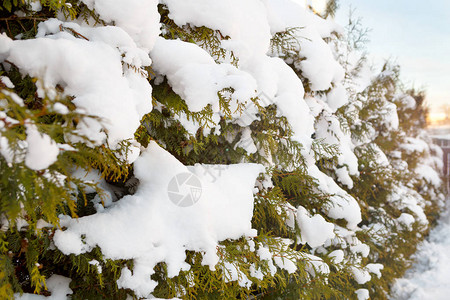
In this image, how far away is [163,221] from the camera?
5.21ft

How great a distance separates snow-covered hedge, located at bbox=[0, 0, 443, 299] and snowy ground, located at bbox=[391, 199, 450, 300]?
3.45 meters

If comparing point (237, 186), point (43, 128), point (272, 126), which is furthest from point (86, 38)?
point (272, 126)

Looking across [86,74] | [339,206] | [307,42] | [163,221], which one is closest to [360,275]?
[339,206]

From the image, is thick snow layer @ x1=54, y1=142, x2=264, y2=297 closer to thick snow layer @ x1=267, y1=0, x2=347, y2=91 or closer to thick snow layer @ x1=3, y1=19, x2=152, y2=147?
thick snow layer @ x1=3, y1=19, x2=152, y2=147

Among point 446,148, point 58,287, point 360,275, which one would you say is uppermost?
point 58,287

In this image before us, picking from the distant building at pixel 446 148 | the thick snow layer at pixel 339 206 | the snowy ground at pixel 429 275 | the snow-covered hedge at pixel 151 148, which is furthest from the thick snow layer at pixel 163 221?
the distant building at pixel 446 148

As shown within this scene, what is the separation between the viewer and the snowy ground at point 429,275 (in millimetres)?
5125

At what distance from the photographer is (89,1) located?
4.93ft

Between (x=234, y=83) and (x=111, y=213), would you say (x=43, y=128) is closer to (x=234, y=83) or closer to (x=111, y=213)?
(x=111, y=213)

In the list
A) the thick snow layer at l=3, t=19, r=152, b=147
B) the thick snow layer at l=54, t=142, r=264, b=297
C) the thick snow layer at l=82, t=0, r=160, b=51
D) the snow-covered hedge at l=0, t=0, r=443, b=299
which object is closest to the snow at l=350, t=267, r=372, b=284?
the snow-covered hedge at l=0, t=0, r=443, b=299

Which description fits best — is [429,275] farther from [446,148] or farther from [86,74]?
[446,148]

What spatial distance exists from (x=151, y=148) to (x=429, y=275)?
21.7 feet

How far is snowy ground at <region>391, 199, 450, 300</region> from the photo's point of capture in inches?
202

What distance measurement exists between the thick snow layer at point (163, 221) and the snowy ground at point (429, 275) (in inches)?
182
